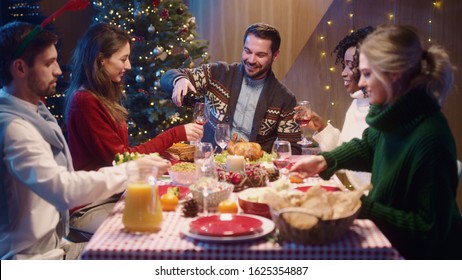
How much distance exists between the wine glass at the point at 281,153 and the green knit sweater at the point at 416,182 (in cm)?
57

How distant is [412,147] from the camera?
5.78 feet

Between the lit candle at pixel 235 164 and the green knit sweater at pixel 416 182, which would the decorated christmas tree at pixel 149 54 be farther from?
the green knit sweater at pixel 416 182

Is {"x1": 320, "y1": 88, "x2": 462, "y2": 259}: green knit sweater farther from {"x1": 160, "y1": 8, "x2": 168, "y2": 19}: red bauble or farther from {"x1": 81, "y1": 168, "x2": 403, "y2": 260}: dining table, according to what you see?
{"x1": 160, "y1": 8, "x2": 168, "y2": 19}: red bauble

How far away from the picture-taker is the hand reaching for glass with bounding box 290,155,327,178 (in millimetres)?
2217

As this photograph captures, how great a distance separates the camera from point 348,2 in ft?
18.9

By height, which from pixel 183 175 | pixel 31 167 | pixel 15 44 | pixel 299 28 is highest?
pixel 15 44

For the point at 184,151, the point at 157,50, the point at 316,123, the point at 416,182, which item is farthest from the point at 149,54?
Result: the point at 416,182

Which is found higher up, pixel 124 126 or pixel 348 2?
pixel 348 2

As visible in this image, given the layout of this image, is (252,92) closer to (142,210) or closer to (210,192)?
(210,192)

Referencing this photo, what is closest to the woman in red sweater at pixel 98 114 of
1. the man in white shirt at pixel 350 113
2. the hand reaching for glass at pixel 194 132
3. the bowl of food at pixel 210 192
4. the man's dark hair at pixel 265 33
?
the hand reaching for glass at pixel 194 132

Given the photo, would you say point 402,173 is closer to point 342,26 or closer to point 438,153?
point 438,153

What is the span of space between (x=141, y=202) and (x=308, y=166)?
88cm

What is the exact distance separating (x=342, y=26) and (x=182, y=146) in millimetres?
3365

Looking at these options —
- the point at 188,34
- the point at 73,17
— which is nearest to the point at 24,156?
the point at 188,34
